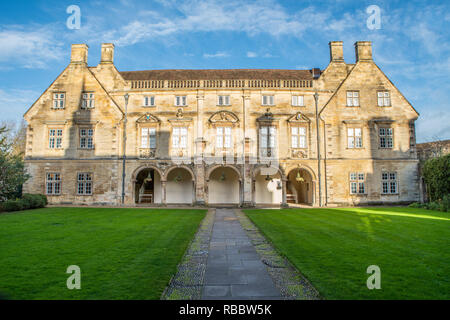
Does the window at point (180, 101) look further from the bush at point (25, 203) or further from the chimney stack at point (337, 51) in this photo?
the chimney stack at point (337, 51)

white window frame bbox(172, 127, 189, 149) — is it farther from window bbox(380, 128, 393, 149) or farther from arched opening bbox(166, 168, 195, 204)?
window bbox(380, 128, 393, 149)

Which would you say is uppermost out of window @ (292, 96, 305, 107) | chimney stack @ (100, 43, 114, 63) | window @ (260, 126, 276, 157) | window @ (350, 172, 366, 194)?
chimney stack @ (100, 43, 114, 63)

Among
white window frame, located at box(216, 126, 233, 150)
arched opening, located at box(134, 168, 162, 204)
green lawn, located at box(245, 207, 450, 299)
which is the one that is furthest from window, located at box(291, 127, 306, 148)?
green lawn, located at box(245, 207, 450, 299)

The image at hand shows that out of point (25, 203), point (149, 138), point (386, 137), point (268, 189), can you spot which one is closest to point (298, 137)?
point (268, 189)

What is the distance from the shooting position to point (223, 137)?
27.6m

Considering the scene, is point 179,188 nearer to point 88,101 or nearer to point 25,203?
point 88,101

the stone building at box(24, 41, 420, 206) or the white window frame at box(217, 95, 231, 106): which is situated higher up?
the white window frame at box(217, 95, 231, 106)

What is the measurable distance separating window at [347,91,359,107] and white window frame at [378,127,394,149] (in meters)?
3.39

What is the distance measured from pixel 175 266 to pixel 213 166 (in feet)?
66.5

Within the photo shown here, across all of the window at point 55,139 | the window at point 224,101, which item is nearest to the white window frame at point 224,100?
the window at point 224,101

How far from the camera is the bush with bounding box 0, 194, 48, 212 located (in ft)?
70.5

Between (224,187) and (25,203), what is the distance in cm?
1734
